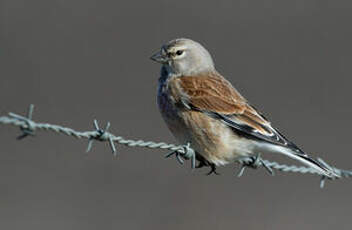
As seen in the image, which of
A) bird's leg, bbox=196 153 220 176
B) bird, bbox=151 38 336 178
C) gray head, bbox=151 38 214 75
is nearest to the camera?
bird, bbox=151 38 336 178

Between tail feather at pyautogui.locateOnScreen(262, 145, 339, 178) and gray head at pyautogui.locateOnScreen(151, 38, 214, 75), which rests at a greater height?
gray head at pyautogui.locateOnScreen(151, 38, 214, 75)

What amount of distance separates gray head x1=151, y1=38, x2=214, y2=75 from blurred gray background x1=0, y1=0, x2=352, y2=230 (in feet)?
4.19

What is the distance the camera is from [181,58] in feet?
24.0

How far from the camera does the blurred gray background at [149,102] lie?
985 cm

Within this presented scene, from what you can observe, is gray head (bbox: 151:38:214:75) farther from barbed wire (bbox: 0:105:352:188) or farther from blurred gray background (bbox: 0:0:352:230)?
blurred gray background (bbox: 0:0:352:230)

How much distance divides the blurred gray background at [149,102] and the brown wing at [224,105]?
4.44 ft

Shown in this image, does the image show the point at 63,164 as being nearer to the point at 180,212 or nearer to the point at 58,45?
the point at 180,212

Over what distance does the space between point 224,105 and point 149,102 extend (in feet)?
22.2

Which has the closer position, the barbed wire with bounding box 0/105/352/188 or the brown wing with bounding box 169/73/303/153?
the barbed wire with bounding box 0/105/352/188

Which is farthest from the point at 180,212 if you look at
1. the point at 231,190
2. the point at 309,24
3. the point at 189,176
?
the point at 309,24

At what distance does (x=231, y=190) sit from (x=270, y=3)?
308 inches

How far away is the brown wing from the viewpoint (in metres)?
6.70

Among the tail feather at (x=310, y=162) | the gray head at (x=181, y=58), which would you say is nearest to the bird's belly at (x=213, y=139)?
the tail feather at (x=310, y=162)

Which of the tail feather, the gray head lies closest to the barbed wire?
the tail feather
